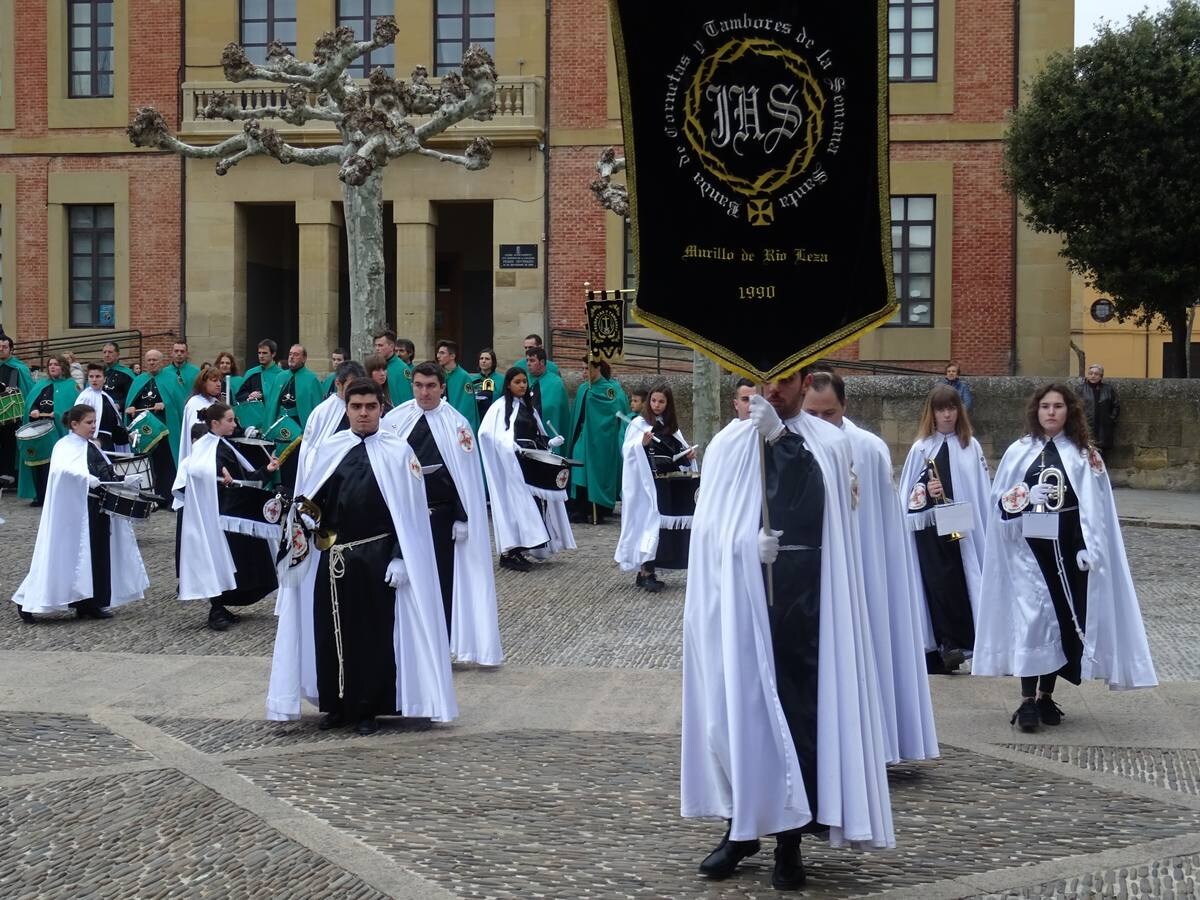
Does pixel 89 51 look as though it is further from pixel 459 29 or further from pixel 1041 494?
pixel 1041 494

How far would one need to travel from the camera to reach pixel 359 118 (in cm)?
1883

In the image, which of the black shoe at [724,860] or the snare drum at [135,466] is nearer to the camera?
the black shoe at [724,860]

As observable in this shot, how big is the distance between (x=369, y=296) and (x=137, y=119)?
343 cm

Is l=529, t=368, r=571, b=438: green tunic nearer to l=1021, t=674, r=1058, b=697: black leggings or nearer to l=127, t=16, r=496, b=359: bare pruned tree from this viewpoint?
l=127, t=16, r=496, b=359: bare pruned tree

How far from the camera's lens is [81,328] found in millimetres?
30078

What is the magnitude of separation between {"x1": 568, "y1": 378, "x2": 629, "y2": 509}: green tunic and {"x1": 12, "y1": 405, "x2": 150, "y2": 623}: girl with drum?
753cm

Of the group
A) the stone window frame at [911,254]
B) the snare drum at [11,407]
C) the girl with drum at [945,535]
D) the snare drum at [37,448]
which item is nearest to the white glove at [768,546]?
the girl with drum at [945,535]

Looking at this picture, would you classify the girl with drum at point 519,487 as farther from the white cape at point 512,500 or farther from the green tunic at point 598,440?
the green tunic at point 598,440

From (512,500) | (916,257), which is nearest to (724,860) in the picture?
(512,500)

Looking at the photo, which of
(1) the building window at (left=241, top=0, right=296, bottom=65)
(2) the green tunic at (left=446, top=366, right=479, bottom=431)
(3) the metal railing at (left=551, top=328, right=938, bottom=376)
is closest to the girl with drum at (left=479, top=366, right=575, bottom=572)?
(2) the green tunic at (left=446, top=366, right=479, bottom=431)

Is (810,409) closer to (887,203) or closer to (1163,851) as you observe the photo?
(887,203)

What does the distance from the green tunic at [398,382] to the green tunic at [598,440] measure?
→ 2076mm

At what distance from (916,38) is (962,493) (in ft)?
66.8

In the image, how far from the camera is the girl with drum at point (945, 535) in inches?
375
